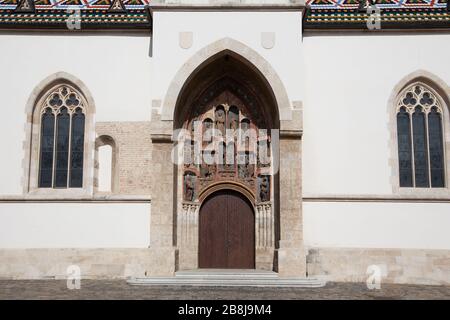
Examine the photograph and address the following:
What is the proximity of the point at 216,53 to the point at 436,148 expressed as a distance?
6999 millimetres

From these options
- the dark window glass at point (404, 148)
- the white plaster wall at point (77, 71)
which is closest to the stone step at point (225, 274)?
the white plaster wall at point (77, 71)

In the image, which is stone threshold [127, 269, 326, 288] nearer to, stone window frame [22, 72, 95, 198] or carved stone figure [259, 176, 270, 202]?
carved stone figure [259, 176, 270, 202]

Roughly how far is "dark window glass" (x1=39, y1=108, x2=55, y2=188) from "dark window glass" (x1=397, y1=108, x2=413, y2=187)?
405 inches

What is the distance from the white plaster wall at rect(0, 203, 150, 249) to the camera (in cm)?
1451

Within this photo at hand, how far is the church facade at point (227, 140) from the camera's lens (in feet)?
47.1

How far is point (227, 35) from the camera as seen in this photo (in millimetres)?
14820

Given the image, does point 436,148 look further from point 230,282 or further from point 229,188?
point 230,282

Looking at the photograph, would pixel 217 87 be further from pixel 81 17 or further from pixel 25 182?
pixel 25 182

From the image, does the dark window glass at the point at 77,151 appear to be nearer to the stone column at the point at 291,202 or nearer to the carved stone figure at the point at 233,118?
the carved stone figure at the point at 233,118

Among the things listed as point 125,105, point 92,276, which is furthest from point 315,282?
point 125,105

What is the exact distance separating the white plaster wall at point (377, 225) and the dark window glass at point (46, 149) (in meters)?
7.59

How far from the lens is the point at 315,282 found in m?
13.1

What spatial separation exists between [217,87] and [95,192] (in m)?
4.90

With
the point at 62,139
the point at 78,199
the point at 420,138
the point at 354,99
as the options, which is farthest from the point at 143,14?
the point at 420,138
